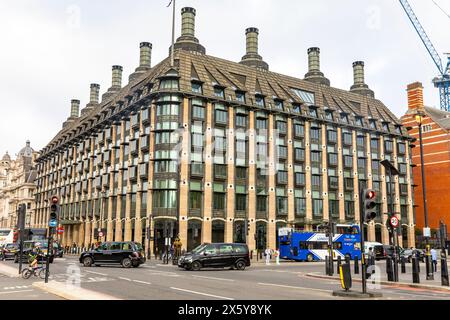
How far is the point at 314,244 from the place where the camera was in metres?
47.1

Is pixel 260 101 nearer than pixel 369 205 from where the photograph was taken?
No

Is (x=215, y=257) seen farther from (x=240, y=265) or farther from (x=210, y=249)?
(x=240, y=265)

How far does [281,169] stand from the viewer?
201ft

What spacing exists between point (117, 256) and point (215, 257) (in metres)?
6.86

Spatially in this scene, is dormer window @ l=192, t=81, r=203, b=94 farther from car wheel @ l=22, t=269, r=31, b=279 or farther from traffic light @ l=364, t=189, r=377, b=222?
traffic light @ l=364, t=189, r=377, b=222

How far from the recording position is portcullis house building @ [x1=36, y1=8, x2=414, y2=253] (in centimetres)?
5425

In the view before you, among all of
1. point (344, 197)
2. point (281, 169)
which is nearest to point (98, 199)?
point (281, 169)

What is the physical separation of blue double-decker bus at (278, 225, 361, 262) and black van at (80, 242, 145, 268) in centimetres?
1980

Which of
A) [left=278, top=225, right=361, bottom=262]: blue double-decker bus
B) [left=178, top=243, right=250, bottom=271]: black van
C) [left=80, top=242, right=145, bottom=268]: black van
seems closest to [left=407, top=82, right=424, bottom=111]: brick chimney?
[left=278, top=225, right=361, bottom=262]: blue double-decker bus

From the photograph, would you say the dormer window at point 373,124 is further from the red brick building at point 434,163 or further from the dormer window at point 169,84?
the dormer window at point 169,84

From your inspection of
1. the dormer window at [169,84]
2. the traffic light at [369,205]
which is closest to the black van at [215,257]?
the traffic light at [369,205]

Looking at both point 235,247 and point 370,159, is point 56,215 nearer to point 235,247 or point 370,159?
point 235,247

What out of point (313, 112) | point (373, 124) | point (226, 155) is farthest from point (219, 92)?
point (373, 124)
